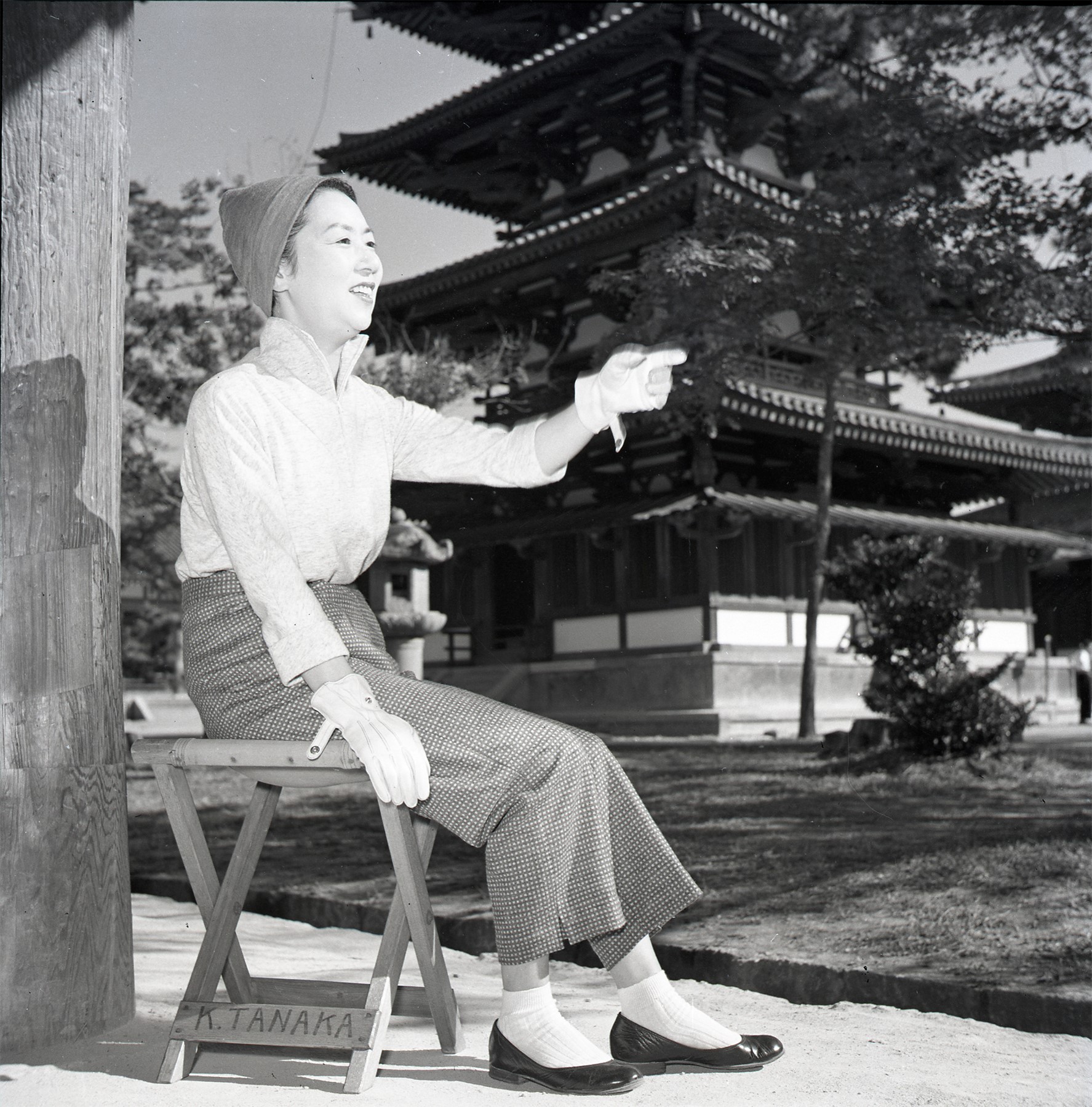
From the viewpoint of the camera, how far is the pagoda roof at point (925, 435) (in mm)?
11000

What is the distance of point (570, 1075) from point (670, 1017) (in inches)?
7.2

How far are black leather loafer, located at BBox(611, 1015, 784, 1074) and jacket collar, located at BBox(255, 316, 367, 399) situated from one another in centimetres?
115

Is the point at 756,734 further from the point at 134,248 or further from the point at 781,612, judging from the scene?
the point at 134,248

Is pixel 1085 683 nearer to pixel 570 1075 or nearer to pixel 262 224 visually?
pixel 570 1075

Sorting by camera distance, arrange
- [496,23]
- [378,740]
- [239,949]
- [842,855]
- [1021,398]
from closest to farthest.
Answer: [378,740] → [239,949] → [842,855] → [1021,398] → [496,23]

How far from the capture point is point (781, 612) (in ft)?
42.2

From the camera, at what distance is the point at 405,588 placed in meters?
9.28

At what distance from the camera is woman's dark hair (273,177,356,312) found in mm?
2045

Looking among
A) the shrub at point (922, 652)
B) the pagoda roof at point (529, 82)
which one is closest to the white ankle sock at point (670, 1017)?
the shrub at point (922, 652)

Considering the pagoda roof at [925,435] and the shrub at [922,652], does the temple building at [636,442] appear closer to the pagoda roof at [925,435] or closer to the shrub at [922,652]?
the pagoda roof at [925,435]

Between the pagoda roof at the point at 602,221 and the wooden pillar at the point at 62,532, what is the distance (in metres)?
7.75

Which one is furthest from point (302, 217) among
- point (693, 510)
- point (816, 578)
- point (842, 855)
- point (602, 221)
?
point (693, 510)

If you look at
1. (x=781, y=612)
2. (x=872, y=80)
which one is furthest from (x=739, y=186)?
(x=781, y=612)

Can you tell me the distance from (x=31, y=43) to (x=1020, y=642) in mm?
14833
